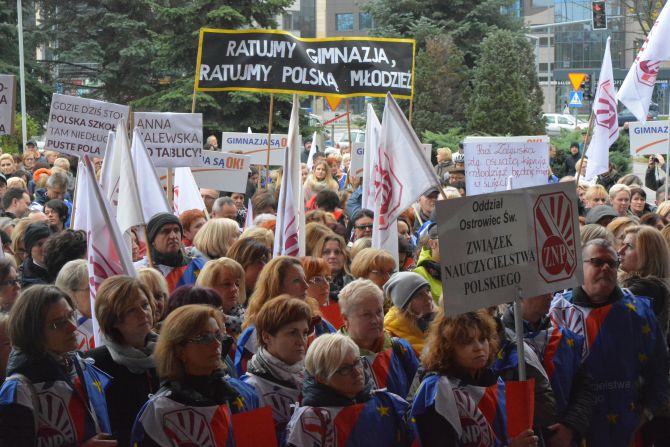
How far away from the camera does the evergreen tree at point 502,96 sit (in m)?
29.8

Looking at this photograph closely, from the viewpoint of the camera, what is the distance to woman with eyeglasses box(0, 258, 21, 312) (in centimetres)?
619

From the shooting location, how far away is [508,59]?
101 ft

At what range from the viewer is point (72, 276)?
259 inches

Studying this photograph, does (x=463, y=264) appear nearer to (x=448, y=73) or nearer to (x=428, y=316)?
(x=428, y=316)

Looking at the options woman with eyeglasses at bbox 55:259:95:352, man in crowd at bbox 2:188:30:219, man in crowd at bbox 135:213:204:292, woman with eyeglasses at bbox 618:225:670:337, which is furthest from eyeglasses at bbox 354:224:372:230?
man in crowd at bbox 2:188:30:219

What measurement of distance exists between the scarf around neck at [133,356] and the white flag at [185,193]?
6209 millimetres

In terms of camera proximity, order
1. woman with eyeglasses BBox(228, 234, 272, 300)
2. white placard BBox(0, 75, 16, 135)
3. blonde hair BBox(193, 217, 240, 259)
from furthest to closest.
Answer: white placard BBox(0, 75, 16, 135)
blonde hair BBox(193, 217, 240, 259)
woman with eyeglasses BBox(228, 234, 272, 300)

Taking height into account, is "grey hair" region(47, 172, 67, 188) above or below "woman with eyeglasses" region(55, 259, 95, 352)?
above

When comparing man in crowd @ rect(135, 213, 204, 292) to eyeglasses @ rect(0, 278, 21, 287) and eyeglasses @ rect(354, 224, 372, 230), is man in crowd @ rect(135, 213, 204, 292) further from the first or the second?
eyeglasses @ rect(354, 224, 372, 230)

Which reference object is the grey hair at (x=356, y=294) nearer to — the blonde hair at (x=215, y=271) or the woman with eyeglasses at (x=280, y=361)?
the woman with eyeglasses at (x=280, y=361)

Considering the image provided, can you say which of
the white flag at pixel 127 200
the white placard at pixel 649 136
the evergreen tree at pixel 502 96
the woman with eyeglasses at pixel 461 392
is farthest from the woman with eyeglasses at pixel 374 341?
the evergreen tree at pixel 502 96

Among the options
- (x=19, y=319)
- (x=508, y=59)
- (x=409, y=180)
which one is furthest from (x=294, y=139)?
(x=508, y=59)

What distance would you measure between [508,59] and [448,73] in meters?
2.59

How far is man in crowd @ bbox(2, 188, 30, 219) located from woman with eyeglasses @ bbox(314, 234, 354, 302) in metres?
4.37
